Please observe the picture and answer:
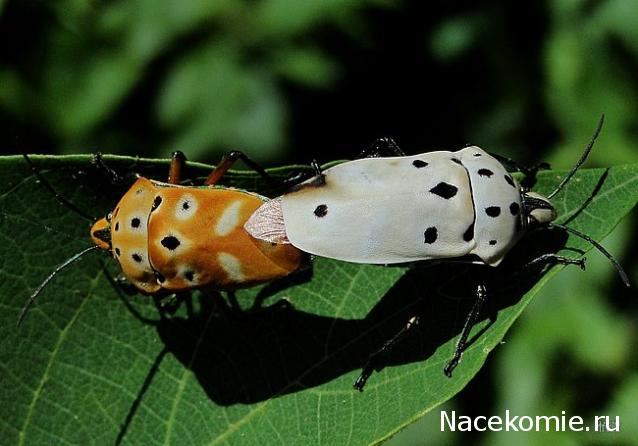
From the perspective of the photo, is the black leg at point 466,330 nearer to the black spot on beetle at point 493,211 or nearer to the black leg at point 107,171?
the black spot on beetle at point 493,211

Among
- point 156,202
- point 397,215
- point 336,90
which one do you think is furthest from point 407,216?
point 336,90

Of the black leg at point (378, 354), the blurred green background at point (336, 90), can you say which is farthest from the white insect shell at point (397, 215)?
the blurred green background at point (336, 90)

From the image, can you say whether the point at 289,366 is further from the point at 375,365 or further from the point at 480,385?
the point at 480,385

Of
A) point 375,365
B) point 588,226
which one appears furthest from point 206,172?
point 588,226

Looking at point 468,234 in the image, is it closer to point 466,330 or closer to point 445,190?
point 445,190

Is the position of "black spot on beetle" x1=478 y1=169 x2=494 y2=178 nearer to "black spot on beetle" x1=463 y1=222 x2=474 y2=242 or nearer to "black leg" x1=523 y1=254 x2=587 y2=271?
"black spot on beetle" x1=463 y1=222 x2=474 y2=242
